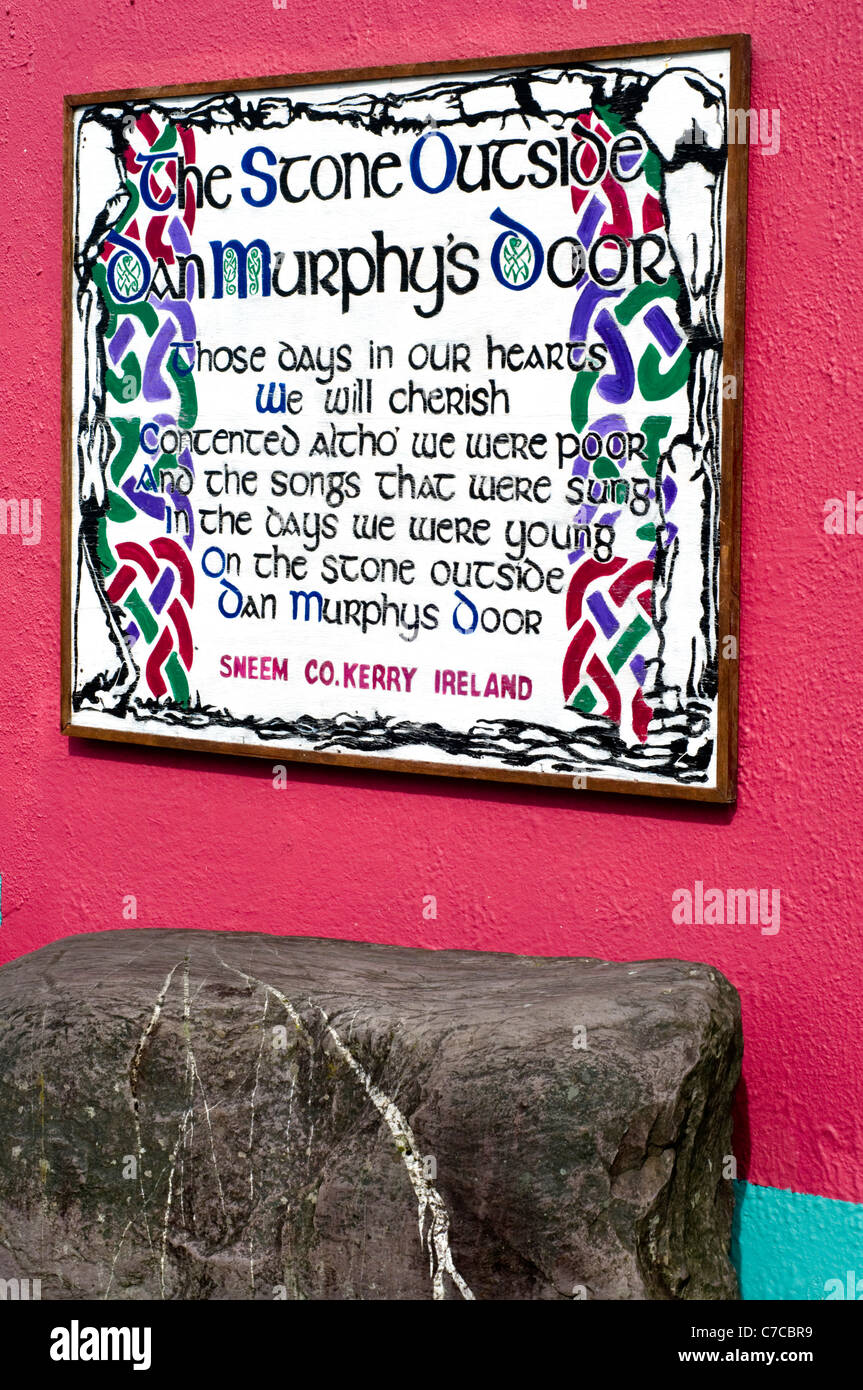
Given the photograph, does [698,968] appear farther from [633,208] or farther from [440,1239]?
[633,208]

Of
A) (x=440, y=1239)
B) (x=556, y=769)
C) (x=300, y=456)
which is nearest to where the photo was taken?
(x=440, y=1239)

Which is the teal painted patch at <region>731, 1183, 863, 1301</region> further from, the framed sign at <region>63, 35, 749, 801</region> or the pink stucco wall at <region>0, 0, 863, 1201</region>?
the framed sign at <region>63, 35, 749, 801</region>

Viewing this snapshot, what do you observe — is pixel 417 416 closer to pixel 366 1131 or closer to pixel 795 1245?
pixel 366 1131

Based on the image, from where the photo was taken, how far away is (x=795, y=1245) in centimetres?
298

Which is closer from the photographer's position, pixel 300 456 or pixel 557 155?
pixel 557 155

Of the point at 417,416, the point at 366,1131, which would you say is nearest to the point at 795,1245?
the point at 366,1131

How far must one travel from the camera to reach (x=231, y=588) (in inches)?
134

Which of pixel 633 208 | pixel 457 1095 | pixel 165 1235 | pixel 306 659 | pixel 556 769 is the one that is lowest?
pixel 165 1235

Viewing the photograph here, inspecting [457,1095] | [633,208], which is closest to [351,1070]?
[457,1095]

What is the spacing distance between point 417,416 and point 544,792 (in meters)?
0.84

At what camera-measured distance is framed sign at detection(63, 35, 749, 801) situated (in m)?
2.96

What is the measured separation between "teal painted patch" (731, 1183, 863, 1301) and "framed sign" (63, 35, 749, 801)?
0.85m

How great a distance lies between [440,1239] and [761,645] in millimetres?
1280

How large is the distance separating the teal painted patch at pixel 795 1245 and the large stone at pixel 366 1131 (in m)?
0.17
